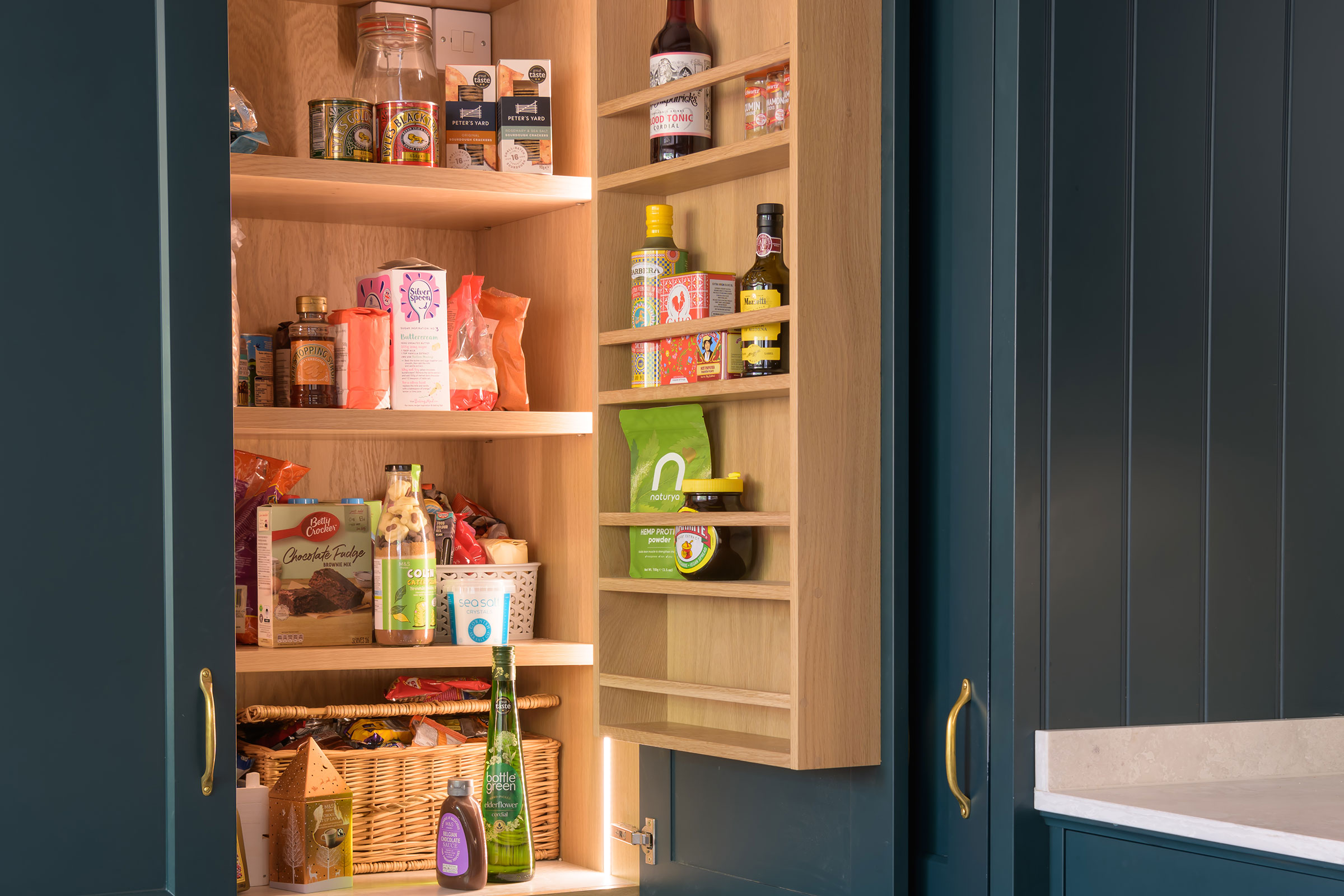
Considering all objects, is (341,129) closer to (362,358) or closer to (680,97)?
(362,358)

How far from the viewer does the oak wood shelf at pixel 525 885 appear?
7.35 feet

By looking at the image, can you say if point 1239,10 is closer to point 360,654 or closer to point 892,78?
point 892,78

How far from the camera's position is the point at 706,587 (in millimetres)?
2020

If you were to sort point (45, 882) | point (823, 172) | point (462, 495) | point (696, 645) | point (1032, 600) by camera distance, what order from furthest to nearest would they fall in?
point (462, 495), point (696, 645), point (823, 172), point (1032, 600), point (45, 882)

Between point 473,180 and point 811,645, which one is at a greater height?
point 473,180

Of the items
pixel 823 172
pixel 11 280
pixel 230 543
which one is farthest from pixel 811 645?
pixel 11 280

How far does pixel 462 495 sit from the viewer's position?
2781 millimetres

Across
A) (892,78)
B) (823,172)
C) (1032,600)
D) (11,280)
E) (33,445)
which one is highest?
(892,78)

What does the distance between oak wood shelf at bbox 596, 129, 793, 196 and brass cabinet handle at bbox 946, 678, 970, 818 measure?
0.79 m

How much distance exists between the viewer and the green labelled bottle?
230 cm

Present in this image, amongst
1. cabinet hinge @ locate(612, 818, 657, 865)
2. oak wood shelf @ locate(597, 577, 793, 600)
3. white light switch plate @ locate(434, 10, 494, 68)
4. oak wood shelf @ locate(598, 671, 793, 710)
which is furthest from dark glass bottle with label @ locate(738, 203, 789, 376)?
white light switch plate @ locate(434, 10, 494, 68)

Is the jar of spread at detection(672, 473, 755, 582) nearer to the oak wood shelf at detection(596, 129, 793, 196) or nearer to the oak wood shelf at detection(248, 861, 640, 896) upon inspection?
the oak wood shelf at detection(596, 129, 793, 196)

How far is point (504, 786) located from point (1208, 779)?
112cm

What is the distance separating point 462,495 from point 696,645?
756 millimetres
